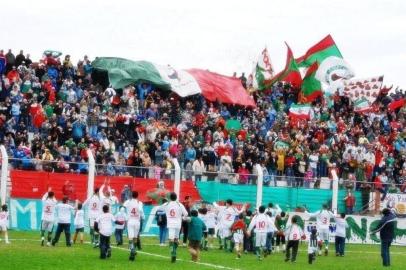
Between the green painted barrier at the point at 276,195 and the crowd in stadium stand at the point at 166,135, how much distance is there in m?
0.34

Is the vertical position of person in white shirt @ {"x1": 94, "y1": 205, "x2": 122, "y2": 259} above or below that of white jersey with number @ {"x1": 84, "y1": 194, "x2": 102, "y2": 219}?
below

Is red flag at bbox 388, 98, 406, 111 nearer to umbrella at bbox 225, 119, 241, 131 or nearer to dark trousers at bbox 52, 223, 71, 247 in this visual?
umbrella at bbox 225, 119, 241, 131

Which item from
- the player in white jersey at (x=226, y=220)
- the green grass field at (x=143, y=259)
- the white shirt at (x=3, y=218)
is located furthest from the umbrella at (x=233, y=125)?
the white shirt at (x=3, y=218)

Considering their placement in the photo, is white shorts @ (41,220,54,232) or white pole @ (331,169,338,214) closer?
white shorts @ (41,220,54,232)

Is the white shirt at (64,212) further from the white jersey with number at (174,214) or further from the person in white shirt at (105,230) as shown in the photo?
the white jersey with number at (174,214)

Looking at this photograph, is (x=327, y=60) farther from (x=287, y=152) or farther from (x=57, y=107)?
(x=57, y=107)

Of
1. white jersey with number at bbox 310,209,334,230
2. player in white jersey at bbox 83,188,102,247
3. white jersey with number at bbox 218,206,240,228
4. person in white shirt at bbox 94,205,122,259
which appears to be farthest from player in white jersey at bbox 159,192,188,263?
white jersey with number at bbox 310,209,334,230

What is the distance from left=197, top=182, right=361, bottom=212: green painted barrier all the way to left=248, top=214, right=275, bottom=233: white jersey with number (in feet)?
30.9

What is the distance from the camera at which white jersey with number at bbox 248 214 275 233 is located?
112 ft

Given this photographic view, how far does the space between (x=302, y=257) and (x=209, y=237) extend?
14.7 ft

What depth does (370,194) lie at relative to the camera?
1879 inches

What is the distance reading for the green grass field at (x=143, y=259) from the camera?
28094 mm

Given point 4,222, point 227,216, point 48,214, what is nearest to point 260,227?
point 227,216

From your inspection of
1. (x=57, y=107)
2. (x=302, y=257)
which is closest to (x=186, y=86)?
(x=57, y=107)
